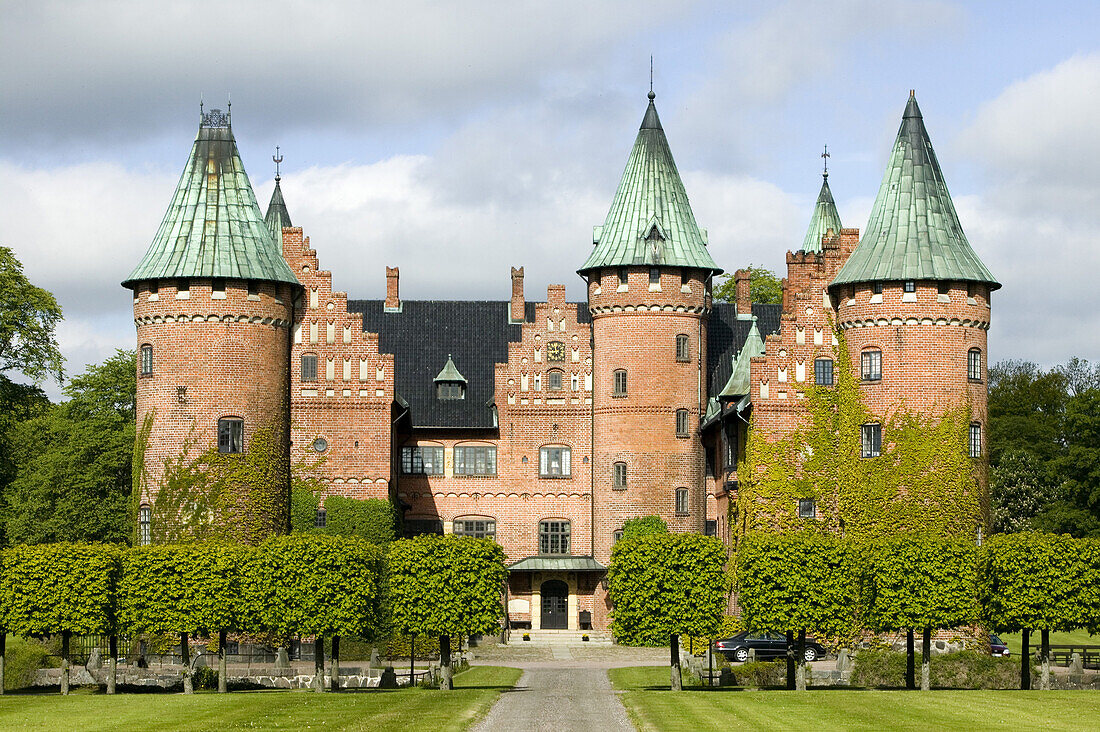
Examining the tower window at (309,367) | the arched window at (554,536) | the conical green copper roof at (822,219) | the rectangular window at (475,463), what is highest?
the conical green copper roof at (822,219)

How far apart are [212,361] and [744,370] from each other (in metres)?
22.3

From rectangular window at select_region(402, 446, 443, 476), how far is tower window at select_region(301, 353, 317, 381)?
319 inches

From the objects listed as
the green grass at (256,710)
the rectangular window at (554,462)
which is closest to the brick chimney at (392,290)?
the rectangular window at (554,462)

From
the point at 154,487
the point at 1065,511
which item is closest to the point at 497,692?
the point at 154,487

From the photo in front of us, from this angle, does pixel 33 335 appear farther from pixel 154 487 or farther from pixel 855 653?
pixel 855 653

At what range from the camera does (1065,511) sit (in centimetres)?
8269

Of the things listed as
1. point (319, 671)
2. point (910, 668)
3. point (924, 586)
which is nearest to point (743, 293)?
point (924, 586)

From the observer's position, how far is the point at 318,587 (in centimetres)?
5072

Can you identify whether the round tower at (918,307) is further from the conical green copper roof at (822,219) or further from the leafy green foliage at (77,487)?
the leafy green foliage at (77,487)

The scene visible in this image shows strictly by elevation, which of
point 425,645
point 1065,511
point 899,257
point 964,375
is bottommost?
point 425,645

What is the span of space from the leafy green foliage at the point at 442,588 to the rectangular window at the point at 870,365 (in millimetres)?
18152

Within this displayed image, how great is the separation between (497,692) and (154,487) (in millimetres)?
20225

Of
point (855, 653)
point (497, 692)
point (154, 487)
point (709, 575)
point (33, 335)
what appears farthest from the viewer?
point (33, 335)

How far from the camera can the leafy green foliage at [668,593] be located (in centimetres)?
5119
